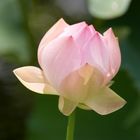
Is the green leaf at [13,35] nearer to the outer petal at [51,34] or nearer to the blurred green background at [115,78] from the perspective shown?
the blurred green background at [115,78]

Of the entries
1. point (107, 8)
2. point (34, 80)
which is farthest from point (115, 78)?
point (34, 80)

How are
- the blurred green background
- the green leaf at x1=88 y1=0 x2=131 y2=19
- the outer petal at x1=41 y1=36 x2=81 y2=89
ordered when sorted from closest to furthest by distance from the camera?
1. the outer petal at x1=41 y1=36 x2=81 y2=89
2. the green leaf at x1=88 y1=0 x2=131 y2=19
3. the blurred green background

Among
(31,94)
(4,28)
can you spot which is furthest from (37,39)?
(31,94)

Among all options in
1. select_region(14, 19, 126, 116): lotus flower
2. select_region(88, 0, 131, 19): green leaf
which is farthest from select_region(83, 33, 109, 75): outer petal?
select_region(88, 0, 131, 19): green leaf

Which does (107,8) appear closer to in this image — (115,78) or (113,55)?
→ (115,78)

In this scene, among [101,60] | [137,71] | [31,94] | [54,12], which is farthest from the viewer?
[31,94]

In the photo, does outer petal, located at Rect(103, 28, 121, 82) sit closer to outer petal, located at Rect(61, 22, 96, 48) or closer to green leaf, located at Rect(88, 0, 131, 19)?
outer petal, located at Rect(61, 22, 96, 48)

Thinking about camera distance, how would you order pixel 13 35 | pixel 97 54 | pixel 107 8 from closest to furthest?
pixel 97 54 < pixel 107 8 < pixel 13 35

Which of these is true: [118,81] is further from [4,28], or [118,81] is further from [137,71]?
[4,28]
